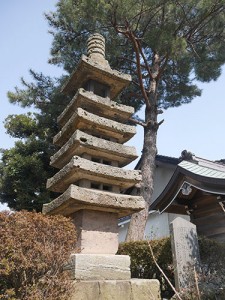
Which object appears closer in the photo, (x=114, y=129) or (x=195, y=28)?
(x=114, y=129)

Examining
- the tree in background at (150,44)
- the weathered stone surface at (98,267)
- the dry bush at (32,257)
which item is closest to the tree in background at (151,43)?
the tree in background at (150,44)

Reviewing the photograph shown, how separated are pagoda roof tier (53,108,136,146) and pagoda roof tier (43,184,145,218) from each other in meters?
1.54

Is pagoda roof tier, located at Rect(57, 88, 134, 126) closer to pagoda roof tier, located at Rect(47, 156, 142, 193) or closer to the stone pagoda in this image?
the stone pagoda

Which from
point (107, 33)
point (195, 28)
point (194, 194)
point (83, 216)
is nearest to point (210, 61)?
point (195, 28)

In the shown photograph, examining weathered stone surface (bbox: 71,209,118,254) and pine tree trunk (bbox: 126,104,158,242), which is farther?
pine tree trunk (bbox: 126,104,158,242)

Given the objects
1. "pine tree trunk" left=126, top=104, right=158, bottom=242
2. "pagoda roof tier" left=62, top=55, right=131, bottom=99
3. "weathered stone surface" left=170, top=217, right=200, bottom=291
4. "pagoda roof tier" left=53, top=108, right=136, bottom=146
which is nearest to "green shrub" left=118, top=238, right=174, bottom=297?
"weathered stone surface" left=170, top=217, right=200, bottom=291

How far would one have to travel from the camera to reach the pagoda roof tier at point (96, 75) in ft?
22.7

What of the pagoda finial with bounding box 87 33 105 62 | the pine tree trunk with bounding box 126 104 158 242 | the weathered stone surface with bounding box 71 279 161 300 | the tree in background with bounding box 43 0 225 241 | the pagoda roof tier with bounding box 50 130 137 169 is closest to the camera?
the weathered stone surface with bounding box 71 279 161 300

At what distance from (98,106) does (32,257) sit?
3.84 m

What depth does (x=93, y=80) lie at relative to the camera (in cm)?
720

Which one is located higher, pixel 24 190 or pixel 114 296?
pixel 24 190

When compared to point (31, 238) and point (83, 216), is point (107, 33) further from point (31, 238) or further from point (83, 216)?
point (31, 238)

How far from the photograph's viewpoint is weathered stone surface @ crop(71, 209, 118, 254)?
17.7ft

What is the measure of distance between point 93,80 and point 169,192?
3666 millimetres
